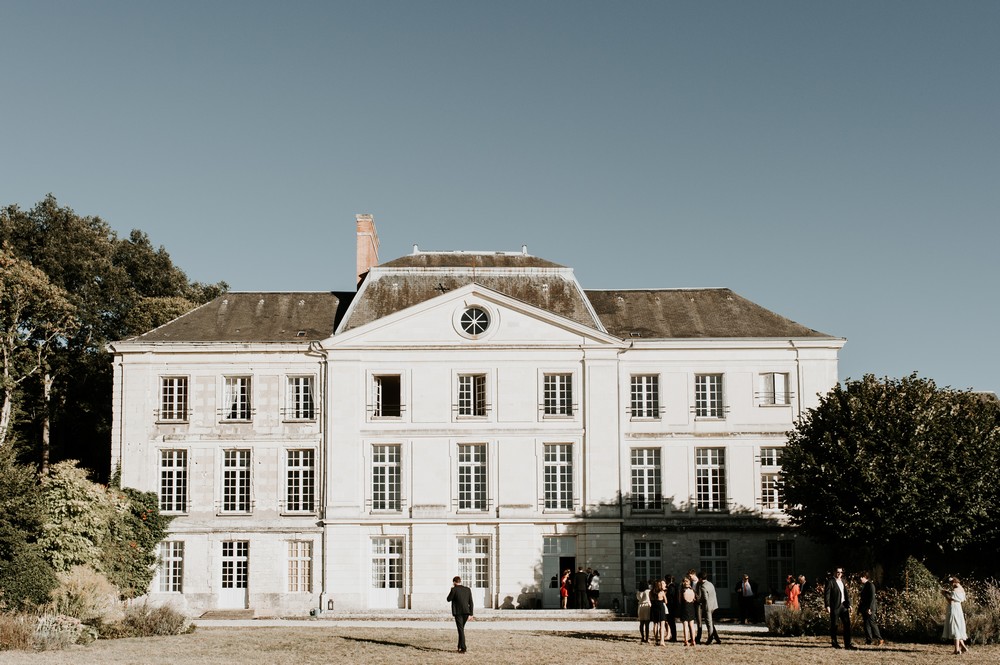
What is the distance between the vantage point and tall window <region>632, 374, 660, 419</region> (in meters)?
34.8

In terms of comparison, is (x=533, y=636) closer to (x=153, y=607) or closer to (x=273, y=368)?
(x=153, y=607)

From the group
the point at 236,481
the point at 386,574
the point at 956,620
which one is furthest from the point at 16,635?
the point at 956,620

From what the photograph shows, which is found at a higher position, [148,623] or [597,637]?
[148,623]

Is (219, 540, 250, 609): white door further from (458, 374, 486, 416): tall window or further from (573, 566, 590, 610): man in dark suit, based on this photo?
(573, 566, 590, 610): man in dark suit

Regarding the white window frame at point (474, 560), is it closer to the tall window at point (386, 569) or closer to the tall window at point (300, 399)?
the tall window at point (386, 569)

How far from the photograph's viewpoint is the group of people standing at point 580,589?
3228 centimetres

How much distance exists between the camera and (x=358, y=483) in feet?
111

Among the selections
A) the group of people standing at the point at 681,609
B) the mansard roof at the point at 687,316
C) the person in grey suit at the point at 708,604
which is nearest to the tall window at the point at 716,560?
the mansard roof at the point at 687,316

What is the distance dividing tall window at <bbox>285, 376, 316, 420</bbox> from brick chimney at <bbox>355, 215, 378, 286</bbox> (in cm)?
431

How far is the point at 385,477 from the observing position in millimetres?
34094

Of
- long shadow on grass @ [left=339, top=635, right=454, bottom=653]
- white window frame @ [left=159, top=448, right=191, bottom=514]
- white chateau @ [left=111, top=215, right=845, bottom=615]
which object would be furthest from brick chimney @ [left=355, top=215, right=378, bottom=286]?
long shadow on grass @ [left=339, top=635, right=454, bottom=653]

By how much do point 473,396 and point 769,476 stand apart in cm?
897

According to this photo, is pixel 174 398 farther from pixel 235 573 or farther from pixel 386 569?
pixel 386 569

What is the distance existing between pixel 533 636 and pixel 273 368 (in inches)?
545
